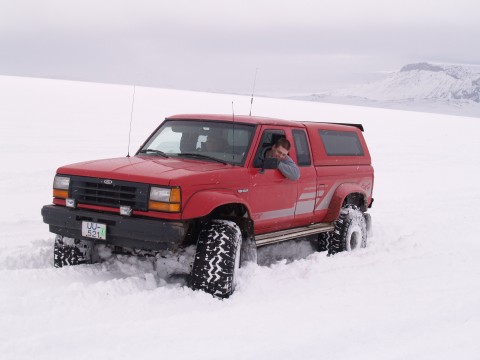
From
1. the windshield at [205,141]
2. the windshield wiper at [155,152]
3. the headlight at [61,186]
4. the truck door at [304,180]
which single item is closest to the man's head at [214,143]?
the windshield at [205,141]

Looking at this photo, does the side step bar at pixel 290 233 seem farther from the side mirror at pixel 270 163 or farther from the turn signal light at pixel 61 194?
the turn signal light at pixel 61 194

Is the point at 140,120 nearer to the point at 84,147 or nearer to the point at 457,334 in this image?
the point at 84,147

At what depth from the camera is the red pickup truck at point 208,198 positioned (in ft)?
17.3

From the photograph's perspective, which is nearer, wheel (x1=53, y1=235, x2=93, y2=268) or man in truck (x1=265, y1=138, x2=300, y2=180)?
wheel (x1=53, y1=235, x2=93, y2=268)

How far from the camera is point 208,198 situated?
17.7 ft

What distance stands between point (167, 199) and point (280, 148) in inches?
67.1

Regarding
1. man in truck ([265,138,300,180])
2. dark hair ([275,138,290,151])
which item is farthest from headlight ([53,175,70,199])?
dark hair ([275,138,290,151])

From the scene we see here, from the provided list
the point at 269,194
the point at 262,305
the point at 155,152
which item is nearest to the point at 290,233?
the point at 269,194

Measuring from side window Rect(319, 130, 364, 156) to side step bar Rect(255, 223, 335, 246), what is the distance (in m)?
0.95

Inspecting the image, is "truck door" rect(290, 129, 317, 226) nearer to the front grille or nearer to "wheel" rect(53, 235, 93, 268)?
the front grille

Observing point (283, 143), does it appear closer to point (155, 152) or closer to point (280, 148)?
point (280, 148)

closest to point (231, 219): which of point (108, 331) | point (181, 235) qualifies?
point (181, 235)

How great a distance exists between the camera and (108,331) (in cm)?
434

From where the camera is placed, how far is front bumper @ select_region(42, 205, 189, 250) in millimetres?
5137
